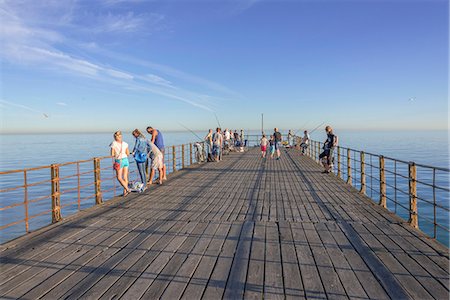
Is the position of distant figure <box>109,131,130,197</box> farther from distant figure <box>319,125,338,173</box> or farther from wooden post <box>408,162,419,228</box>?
distant figure <box>319,125,338,173</box>

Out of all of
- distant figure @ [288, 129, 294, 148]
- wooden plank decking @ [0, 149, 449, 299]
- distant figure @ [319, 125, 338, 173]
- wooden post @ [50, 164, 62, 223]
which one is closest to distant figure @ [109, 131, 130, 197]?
wooden plank decking @ [0, 149, 449, 299]

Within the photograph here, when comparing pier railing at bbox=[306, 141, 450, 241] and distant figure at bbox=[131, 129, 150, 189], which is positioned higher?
distant figure at bbox=[131, 129, 150, 189]

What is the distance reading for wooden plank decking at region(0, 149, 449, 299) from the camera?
301 centimetres

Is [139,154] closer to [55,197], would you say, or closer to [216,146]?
[55,197]

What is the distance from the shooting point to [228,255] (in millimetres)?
3855

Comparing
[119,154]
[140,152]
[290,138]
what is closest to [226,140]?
[290,138]

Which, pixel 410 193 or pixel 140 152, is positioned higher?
pixel 140 152

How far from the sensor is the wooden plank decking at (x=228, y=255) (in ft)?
9.89

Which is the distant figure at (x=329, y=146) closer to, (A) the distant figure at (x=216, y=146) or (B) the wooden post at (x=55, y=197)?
(A) the distant figure at (x=216, y=146)

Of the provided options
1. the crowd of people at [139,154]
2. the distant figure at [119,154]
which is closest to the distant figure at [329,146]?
the crowd of people at [139,154]

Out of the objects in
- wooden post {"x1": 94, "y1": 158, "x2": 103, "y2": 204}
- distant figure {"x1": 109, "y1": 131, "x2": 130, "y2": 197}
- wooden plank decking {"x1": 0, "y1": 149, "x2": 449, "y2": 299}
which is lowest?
wooden plank decking {"x1": 0, "y1": 149, "x2": 449, "y2": 299}

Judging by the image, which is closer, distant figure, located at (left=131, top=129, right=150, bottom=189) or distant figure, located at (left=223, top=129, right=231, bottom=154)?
distant figure, located at (left=131, top=129, right=150, bottom=189)

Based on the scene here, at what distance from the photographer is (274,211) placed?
6074 millimetres

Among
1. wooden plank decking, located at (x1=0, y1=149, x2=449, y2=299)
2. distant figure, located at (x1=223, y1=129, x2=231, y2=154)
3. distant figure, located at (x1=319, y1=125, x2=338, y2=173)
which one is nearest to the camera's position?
wooden plank decking, located at (x1=0, y1=149, x2=449, y2=299)
